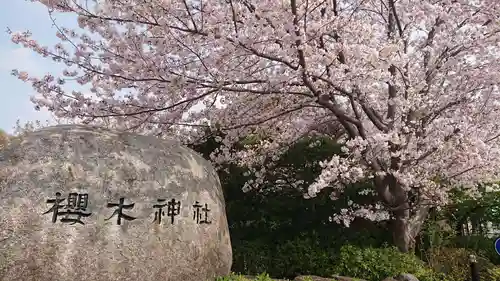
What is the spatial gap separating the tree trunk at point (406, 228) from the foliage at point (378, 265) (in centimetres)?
46

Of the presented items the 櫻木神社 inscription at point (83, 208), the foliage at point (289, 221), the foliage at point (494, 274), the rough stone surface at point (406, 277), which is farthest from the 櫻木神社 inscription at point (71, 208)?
the foliage at point (494, 274)

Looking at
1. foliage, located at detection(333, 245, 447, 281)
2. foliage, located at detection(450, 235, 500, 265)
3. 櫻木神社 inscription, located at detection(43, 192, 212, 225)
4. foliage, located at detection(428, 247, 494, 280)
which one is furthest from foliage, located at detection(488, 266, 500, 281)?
櫻木神社 inscription, located at detection(43, 192, 212, 225)

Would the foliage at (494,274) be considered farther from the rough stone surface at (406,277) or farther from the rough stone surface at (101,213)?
the rough stone surface at (101,213)

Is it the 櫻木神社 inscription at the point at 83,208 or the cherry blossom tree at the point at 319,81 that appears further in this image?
the cherry blossom tree at the point at 319,81

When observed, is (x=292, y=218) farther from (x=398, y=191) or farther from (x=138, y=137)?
(x=138, y=137)

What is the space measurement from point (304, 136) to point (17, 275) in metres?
7.25

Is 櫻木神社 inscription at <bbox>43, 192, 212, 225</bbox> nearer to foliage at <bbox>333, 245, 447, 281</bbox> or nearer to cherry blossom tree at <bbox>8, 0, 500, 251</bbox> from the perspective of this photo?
cherry blossom tree at <bbox>8, 0, 500, 251</bbox>

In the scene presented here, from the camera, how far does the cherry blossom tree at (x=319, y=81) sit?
702 centimetres

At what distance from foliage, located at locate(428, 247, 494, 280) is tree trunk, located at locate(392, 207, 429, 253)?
71 centimetres

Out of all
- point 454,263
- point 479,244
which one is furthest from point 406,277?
point 479,244

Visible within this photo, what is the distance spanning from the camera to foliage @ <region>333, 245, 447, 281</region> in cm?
855

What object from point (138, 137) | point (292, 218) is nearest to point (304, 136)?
point (292, 218)

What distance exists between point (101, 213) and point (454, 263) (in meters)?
7.93

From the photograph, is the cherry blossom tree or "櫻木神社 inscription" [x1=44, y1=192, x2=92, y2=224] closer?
"櫻木神社 inscription" [x1=44, y1=192, x2=92, y2=224]
